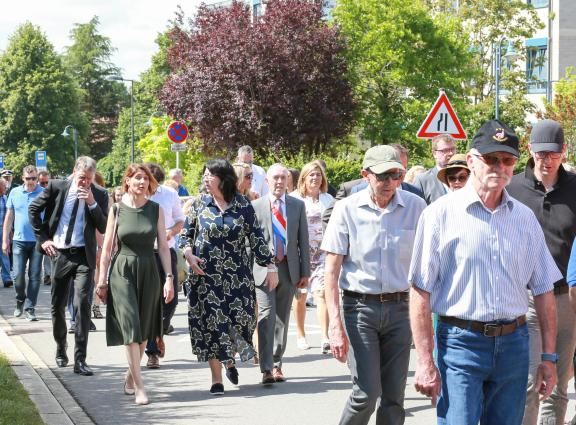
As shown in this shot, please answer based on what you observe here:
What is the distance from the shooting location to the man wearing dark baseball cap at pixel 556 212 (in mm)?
6684

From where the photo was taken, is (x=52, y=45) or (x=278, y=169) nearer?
(x=278, y=169)

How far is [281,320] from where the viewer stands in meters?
10.2

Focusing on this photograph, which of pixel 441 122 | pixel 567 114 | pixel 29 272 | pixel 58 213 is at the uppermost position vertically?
pixel 567 114

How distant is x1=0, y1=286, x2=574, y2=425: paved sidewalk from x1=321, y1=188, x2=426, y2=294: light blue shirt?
2029 millimetres

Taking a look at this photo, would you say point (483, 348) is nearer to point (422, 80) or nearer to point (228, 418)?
point (228, 418)

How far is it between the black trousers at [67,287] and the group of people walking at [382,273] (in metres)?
0.01

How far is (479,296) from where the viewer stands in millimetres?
4961

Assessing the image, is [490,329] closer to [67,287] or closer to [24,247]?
[67,287]

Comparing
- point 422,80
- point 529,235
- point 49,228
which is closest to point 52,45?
point 422,80

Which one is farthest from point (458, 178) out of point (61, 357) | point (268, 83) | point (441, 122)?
point (268, 83)

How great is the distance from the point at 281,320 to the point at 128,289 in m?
1.70

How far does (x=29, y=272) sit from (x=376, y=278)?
10363mm

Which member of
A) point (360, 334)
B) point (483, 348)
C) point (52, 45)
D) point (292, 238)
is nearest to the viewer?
point (483, 348)

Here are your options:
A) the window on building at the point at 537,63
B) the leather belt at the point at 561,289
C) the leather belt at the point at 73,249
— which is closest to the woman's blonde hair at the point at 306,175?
the leather belt at the point at 73,249
